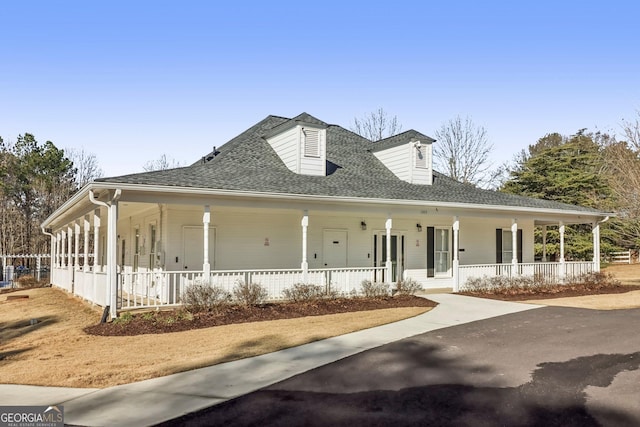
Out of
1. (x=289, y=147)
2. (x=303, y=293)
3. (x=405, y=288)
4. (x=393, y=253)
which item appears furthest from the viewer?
(x=393, y=253)

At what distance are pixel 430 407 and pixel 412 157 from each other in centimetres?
1451

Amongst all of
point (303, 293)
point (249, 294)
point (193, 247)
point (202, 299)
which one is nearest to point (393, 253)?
point (303, 293)

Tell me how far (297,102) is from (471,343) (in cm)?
2178

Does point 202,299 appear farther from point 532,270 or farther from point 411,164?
point 532,270

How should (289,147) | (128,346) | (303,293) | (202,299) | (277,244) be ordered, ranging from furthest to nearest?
(289,147)
(277,244)
(303,293)
(202,299)
(128,346)

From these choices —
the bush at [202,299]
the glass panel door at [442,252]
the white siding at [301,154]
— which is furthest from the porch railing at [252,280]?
the glass panel door at [442,252]

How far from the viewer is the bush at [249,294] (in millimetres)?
12469

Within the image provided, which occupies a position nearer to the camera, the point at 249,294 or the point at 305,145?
the point at 249,294

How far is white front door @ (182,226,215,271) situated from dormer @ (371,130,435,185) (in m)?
8.32

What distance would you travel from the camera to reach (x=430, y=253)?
61.6 ft

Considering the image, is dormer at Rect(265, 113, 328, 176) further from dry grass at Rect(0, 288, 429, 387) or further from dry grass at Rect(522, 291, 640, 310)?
dry grass at Rect(522, 291, 640, 310)

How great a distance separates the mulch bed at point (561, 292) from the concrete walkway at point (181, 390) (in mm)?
7682

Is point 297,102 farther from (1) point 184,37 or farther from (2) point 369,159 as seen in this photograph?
(1) point 184,37

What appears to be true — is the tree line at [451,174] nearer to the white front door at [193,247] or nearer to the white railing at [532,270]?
the white railing at [532,270]
